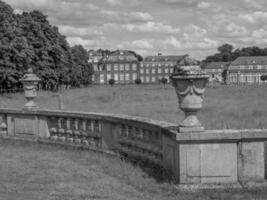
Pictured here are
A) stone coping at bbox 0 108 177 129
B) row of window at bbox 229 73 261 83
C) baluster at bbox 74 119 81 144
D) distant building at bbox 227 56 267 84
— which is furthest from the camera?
distant building at bbox 227 56 267 84

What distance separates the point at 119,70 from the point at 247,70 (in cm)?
4339

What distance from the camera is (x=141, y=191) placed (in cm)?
729

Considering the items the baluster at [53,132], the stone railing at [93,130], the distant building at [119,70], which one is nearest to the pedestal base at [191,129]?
the stone railing at [93,130]

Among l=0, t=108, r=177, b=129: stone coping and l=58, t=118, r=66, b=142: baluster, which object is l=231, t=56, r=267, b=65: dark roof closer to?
l=0, t=108, r=177, b=129: stone coping

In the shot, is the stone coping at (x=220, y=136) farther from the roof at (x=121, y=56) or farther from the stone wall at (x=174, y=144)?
the roof at (x=121, y=56)

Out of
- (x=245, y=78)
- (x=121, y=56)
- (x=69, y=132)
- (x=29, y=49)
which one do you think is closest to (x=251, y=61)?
(x=245, y=78)

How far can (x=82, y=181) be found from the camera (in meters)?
8.05

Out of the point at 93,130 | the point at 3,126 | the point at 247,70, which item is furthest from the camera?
the point at 247,70

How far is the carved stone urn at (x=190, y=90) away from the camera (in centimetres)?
725

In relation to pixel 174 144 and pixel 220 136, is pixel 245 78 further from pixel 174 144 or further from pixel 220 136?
pixel 220 136

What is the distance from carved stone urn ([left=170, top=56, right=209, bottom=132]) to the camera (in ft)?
23.8

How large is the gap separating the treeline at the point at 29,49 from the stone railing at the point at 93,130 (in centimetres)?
3264

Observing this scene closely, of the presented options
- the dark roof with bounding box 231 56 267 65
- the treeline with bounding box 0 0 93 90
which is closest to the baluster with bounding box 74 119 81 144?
the treeline with bounding box 0 0 93 90

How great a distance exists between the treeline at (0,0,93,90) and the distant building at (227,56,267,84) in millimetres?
100520
